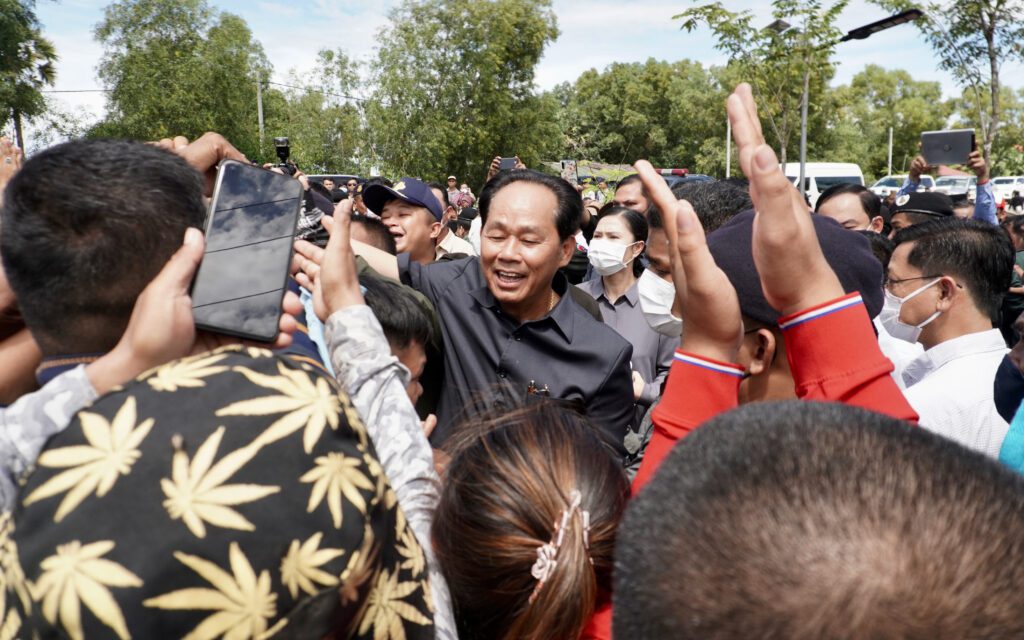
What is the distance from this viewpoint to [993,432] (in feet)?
8.41

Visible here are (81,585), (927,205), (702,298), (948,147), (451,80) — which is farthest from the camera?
(451,80)

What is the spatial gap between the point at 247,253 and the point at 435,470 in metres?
0.52

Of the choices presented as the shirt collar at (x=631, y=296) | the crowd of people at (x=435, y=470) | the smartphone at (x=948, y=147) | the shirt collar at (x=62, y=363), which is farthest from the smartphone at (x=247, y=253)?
the smartphone at (x=948, y=147)

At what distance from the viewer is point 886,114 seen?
182 ft

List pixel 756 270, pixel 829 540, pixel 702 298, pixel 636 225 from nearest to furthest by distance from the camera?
pixel 829 540 → pixel 702 298 → pixel 756 270 → pixel 636 225

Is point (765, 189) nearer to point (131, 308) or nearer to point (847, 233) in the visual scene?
point (847, 233)

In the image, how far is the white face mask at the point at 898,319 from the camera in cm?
332

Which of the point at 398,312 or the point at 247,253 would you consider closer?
the point at 247,253

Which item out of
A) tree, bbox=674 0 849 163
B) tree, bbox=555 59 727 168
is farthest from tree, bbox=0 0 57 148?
tree, bbox=555 59 727 168

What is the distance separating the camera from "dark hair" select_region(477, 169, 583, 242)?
3.05 m

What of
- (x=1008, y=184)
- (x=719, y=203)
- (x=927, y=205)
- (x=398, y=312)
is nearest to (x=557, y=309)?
(x=398, y=312)

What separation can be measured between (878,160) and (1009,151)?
16.2 m

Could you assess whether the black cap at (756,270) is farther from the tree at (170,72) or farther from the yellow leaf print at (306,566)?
the tree at (170,72)

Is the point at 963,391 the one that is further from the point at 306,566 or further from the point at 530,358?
the point at 306,566
